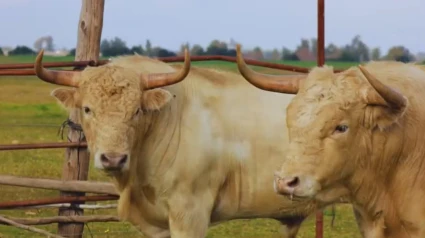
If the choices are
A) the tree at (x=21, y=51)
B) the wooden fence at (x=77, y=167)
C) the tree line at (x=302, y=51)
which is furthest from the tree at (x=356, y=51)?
the tree at (x=21, y=51)

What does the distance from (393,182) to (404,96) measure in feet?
1.94

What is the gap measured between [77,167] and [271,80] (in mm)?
3440

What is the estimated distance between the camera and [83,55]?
9.27 m

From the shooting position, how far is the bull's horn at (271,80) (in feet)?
20.7

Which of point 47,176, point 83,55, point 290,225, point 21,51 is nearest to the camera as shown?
point 290,225

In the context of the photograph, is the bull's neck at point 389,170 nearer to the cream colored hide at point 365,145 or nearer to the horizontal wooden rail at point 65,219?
the cream colored hide at point 365,145

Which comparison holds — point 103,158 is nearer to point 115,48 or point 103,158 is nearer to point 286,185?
point 286,185

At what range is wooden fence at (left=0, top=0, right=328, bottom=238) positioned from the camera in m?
9.22

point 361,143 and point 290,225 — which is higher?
point 361,143

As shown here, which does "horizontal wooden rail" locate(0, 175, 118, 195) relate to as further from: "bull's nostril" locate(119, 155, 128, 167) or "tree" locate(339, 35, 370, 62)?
"tree" locate(339, 35, 370, 62)

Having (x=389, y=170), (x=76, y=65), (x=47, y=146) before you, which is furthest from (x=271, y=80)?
(x=47, y=146)

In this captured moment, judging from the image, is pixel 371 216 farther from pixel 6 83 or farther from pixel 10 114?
pixel 6 83

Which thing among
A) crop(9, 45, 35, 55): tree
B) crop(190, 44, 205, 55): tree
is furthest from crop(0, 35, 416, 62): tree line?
crop(9, 45, 35, 55): tree

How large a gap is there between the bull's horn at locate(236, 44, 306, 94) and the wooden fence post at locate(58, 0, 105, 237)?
3.00 m
